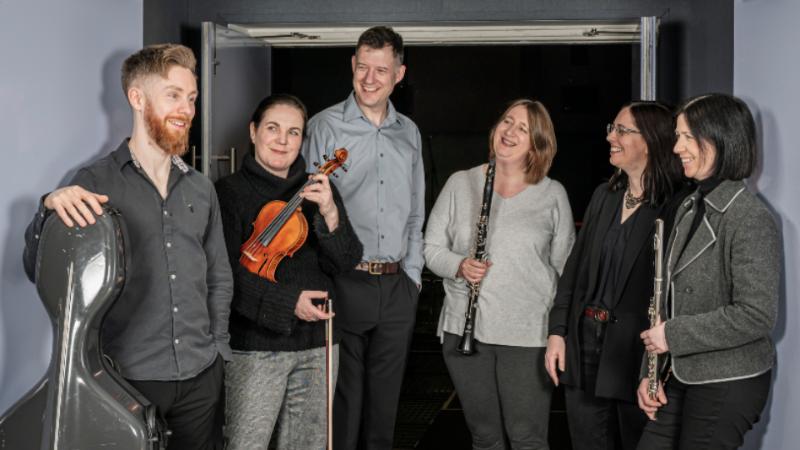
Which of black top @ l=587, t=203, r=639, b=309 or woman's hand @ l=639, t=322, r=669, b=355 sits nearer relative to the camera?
woman's hand @ l=639, t=322, r=669, b=355

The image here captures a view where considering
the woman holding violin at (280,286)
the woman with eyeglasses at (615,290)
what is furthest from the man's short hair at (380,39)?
the woman with eyeglasses at (615,290)

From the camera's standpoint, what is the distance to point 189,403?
2.45m

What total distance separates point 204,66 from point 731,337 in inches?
101

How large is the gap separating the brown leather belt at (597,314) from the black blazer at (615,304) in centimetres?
2

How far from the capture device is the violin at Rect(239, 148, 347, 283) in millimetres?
2865

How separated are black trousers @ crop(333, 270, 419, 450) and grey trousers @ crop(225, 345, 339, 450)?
0.34 m

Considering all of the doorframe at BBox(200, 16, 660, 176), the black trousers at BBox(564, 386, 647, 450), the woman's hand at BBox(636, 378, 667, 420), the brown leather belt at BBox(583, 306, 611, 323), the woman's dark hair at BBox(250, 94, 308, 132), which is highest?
the doorframe at BBox(200, 16, 660, 176)

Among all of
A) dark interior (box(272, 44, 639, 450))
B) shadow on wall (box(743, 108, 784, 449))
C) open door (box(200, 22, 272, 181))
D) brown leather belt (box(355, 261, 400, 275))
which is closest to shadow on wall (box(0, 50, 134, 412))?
brown leather belt (box(355, 261, 400, 275))

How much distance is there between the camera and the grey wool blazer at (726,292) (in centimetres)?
239

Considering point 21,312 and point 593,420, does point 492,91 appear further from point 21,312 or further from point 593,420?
point 21,312

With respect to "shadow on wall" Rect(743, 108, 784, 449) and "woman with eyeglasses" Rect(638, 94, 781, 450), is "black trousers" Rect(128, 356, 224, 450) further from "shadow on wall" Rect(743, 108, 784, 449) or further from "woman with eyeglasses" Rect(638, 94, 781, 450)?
"shadow on wall" Rect(743, 108, 784, 449)

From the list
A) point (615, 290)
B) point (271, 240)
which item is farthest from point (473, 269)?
point (271, 240)

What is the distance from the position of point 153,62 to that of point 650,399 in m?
1.65

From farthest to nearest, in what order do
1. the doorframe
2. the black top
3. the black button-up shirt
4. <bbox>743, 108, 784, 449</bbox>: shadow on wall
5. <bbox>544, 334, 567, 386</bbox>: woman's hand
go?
1. the doorframe
2. <bbox>544, 334, 567, 386</bbox>: woman's hand
3. the black top
4. <bbox>743, 108, 784, 449</bbox>: shadow on wall
5. the black button-up shirt
